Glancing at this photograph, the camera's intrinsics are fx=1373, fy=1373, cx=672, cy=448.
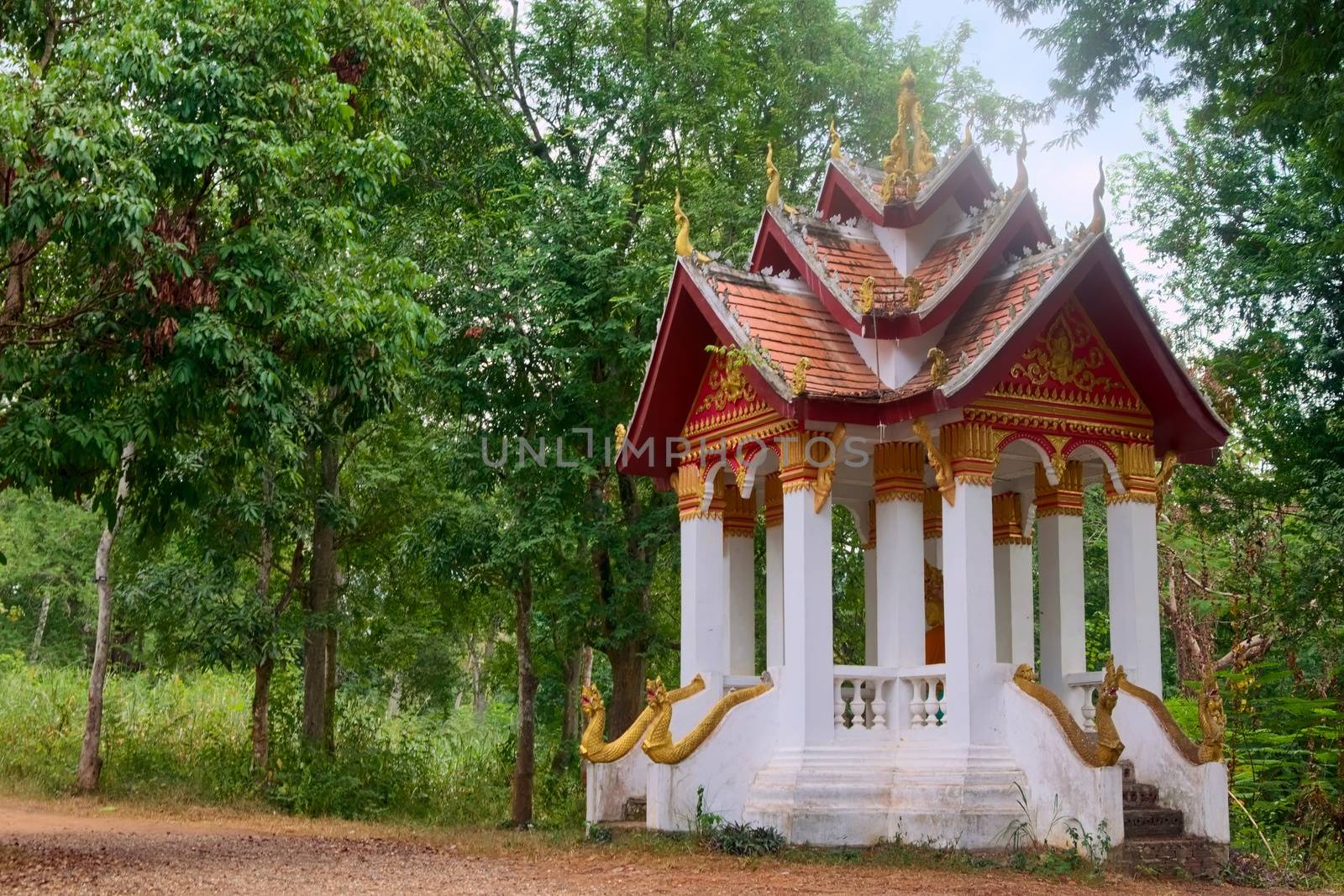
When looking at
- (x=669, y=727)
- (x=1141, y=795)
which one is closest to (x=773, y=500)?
(x=669, y=727)

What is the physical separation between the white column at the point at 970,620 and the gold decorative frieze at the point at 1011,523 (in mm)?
2527

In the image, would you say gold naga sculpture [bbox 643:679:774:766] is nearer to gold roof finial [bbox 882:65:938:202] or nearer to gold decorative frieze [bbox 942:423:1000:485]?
gold decorative frieze [bbox 942:423:1000:485]

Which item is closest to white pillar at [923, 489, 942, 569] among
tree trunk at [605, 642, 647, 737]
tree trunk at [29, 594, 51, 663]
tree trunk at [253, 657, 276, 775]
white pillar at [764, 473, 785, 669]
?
white pillar at [764, 473, 785, 669]

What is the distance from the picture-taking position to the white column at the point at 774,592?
1524 centimetres

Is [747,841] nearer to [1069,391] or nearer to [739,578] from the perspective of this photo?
[739,578]

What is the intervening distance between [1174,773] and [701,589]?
4.89 metres

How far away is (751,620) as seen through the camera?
15.7m

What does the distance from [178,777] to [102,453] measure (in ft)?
39.9

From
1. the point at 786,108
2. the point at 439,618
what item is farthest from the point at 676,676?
the point at 786,108

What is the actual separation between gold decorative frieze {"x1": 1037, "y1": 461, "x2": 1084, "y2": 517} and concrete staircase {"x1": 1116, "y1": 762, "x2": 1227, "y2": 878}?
9.99 feet

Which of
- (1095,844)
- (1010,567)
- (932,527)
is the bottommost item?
(1095,844)

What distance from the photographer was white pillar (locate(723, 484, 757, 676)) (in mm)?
15555

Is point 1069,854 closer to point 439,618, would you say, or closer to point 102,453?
point 102,453

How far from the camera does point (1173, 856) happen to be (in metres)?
11.6
